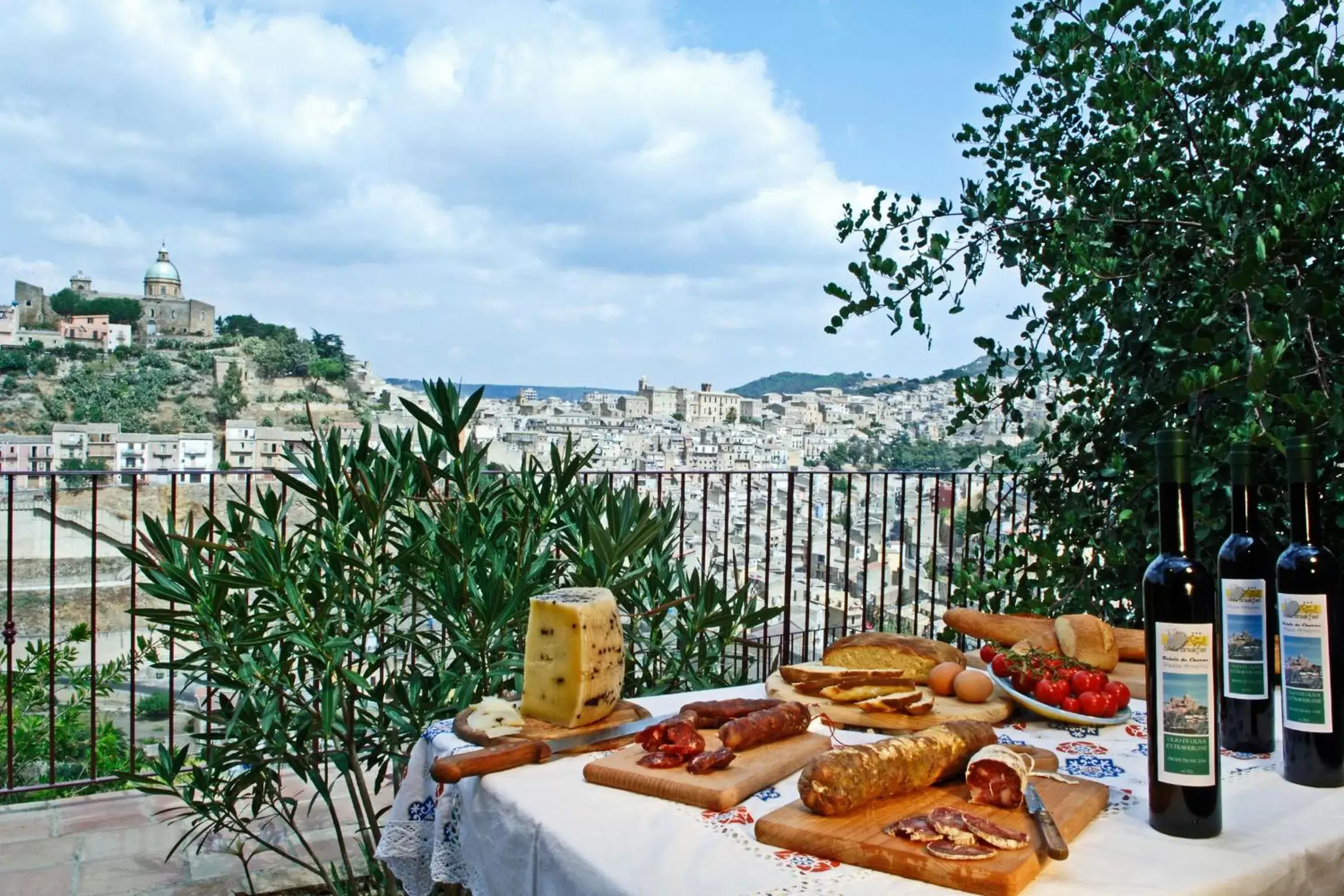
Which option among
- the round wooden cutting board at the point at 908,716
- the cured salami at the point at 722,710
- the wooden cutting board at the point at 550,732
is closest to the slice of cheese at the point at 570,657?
the wooden cutting board at the point at 550,732

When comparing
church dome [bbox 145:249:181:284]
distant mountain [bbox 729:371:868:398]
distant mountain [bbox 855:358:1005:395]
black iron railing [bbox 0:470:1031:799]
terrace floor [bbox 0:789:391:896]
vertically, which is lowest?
terrace floor [bbox 0:789:391:896]

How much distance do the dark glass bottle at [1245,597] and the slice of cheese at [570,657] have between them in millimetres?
711

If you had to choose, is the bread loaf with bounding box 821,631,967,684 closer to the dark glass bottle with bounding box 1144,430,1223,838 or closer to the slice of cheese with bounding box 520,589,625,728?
the slice of cheese with bounding box 520,589,625,728

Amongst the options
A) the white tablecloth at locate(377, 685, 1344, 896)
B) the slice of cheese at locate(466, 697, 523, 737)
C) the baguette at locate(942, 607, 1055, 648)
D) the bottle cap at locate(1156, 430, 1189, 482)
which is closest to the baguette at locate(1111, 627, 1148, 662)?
the baguette at locate(942, 607, 1055, 648)

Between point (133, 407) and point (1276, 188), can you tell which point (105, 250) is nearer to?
point (133, 407)

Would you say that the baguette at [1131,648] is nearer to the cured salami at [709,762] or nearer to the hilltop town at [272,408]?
the cured salami at [709,762]

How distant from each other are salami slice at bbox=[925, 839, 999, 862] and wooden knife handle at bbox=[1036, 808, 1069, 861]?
0.05 meters

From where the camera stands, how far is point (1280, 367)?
1.92m

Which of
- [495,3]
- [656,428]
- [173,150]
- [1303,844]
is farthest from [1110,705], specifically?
[173,150]

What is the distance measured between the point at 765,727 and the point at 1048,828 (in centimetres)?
34

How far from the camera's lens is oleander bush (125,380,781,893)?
1.80 meters

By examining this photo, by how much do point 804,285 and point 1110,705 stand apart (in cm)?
234

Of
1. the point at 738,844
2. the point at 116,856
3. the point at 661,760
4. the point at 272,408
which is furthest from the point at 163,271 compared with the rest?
the point at 738,844

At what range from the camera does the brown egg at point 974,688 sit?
1266mm
